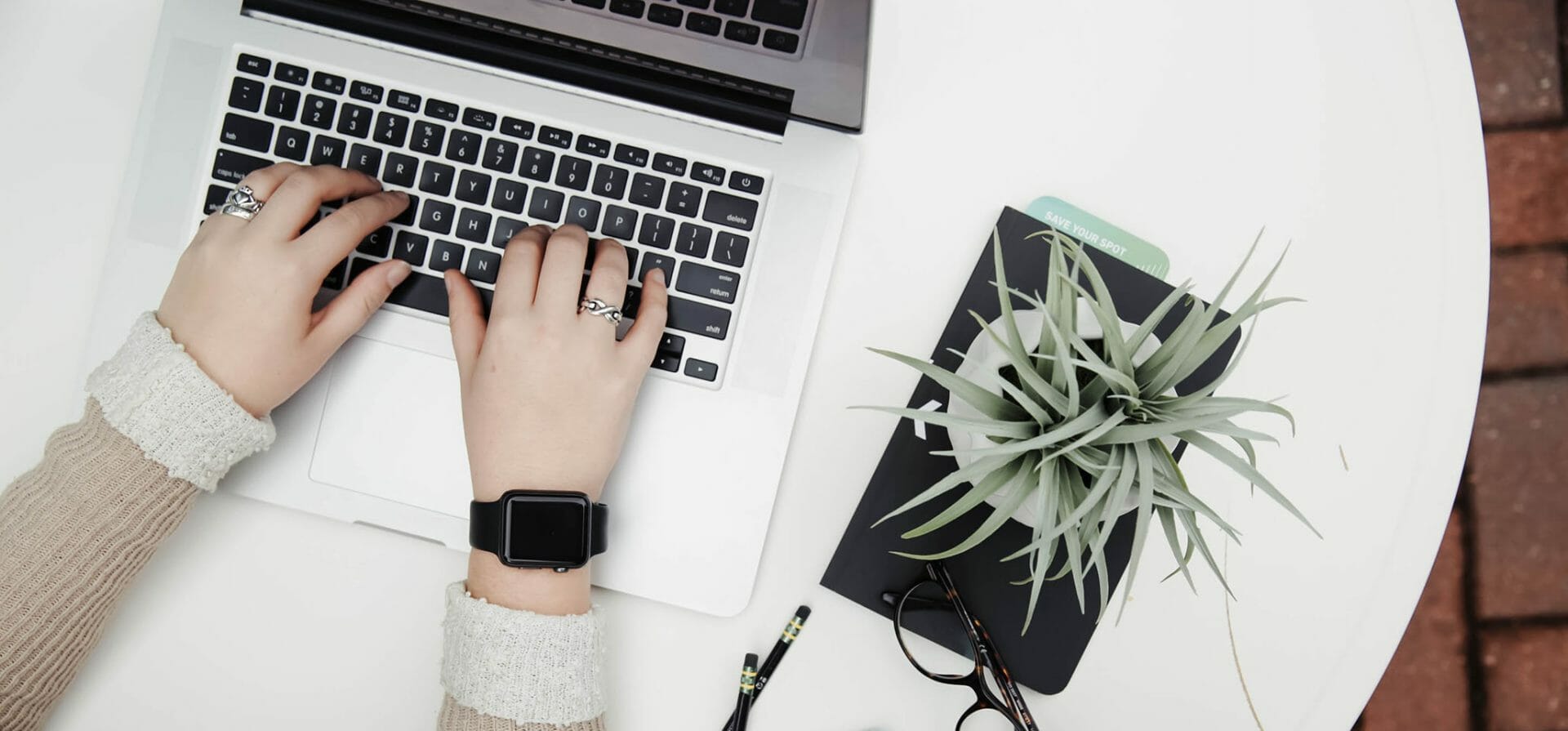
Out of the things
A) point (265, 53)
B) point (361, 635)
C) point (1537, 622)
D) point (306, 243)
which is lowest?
point (361, 635)

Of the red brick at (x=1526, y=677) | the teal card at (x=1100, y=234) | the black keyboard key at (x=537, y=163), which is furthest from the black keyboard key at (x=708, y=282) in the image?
the red brick at (x=1526, y=677)

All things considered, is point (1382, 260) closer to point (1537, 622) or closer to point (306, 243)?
point (306, 243)

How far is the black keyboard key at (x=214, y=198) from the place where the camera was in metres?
0.62

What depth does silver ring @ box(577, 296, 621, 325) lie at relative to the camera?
23.3 inches

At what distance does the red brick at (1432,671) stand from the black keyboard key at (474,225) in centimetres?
121

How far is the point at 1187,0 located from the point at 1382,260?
23 cm

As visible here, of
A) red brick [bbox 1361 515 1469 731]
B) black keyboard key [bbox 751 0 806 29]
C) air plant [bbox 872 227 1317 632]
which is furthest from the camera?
red brick [bbox 1361 515 1469 731]

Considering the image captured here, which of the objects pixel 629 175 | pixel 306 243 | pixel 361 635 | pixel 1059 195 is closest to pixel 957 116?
pixel 1059 195

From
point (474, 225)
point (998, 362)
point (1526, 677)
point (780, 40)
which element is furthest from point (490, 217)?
point (1526, 677)

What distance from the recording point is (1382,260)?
2.16 feet

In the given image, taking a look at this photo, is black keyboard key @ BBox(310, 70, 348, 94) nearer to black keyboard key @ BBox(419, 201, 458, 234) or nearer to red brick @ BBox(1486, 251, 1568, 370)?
black keyboard key @ BBox(419, 201, 458, 234)

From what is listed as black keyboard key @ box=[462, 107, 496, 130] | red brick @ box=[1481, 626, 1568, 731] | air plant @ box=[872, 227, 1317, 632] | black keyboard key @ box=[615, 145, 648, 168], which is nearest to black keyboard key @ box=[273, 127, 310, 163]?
black keyboard key @ box=[462, 107, 496, 130]

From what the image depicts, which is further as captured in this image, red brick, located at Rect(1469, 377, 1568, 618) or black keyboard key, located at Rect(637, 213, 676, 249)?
red brick, located at Rect(1469, 377, 1568, 618)

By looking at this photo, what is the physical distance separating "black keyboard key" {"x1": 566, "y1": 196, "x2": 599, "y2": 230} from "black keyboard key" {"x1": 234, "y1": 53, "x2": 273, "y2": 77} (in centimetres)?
22
